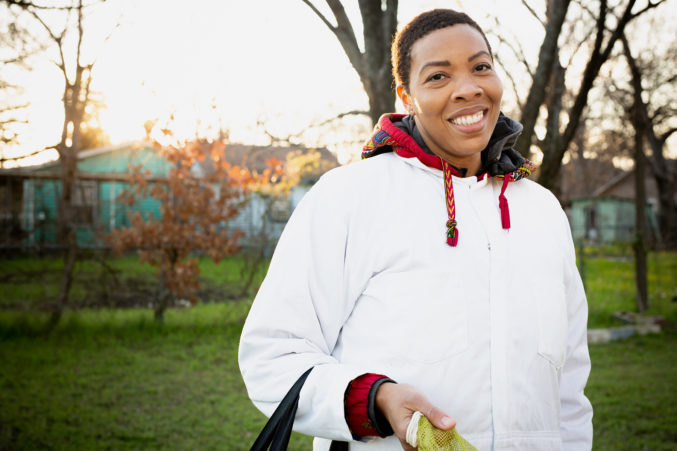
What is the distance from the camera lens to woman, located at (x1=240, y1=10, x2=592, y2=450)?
5.25ft

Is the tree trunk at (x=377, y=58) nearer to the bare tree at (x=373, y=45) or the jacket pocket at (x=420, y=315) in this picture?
the bare tree at (x=373, y=45)

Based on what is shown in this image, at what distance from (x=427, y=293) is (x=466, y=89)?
0.68m

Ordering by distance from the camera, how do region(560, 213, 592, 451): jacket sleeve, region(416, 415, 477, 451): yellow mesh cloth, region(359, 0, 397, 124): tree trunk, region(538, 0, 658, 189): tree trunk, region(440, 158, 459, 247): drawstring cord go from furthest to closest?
region(538, 0, 658, 189): tree trunk, region(359, 0, 397, 124): tree trunk, region(560, 213, 592, 451): jacket sleeve, region(440, 158, 459, 247): drawstring cord, region(416, 415, 477, 451): yellow mesh cloth

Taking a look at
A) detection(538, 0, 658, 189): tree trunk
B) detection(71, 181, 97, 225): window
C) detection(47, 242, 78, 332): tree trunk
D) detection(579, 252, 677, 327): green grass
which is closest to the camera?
detection(538, 0, 658, 189): tree trunk

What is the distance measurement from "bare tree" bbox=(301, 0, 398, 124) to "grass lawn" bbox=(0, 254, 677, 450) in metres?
3.14

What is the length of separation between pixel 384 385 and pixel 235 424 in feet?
14.5

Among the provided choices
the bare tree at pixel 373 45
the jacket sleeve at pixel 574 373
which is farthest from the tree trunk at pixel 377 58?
the jacket sleeve at pixel 574 373

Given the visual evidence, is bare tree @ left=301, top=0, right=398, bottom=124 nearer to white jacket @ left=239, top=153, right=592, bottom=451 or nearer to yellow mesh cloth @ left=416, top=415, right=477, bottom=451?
white jacket @ left=239, top=153, right=592, bottom=451

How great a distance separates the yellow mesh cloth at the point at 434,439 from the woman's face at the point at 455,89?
0.89m

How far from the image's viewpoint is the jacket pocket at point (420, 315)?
5.35 ft

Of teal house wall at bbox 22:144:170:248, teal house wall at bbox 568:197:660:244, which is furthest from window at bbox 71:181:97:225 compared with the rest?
teal house wall at bbox 568:197:660:244

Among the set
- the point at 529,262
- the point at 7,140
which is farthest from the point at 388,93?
the point at 7,140

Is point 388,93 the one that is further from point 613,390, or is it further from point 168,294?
point 168,294

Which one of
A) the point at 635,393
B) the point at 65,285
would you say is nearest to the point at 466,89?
the point at 635,393
